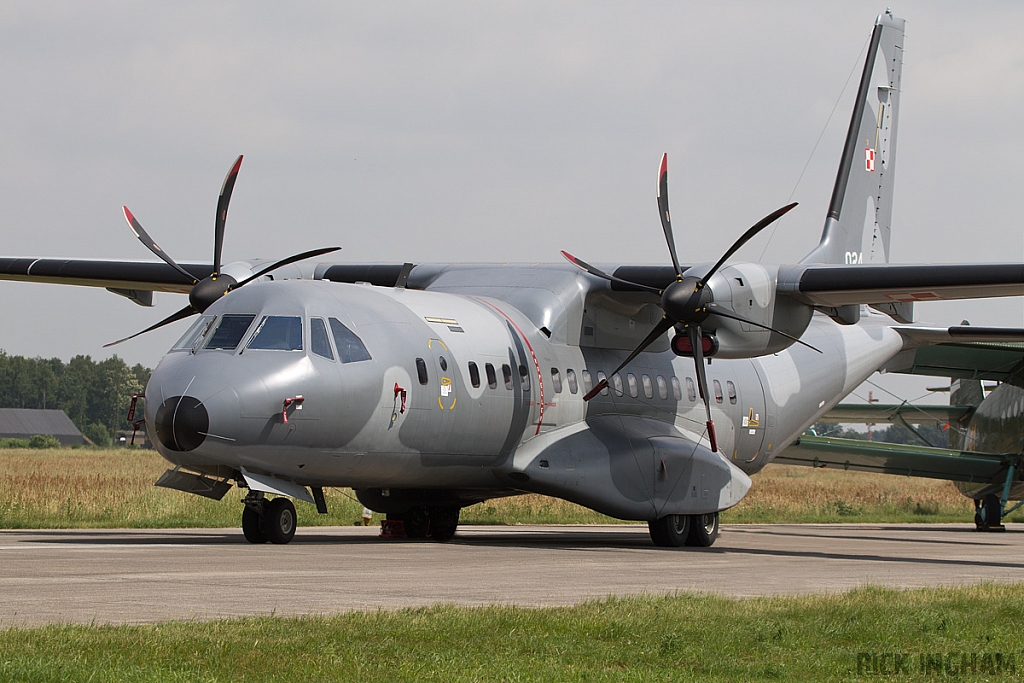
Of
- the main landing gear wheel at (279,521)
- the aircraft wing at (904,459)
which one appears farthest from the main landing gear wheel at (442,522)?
the aircraft wing at (904,459)

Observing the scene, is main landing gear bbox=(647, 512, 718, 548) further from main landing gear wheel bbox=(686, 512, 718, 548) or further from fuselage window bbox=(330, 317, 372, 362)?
fuselage window bbox=(330, 317, 372, 362)

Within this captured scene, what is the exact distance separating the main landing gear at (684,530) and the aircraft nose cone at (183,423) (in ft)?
25.4

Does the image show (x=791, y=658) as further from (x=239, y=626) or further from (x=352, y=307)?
(x=352, y=307)

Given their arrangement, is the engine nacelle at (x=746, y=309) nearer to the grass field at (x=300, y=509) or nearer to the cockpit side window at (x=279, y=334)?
the cockpit side window at (x=279, y=334)

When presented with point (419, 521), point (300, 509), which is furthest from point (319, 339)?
point (300, 509)

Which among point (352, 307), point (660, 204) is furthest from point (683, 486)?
point (352, 307)

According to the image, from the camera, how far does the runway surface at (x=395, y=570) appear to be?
9.70 m

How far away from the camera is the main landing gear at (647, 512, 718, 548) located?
19812mm

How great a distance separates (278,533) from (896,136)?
55.1ft

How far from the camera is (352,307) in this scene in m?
16.6

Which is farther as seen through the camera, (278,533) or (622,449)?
(622,449)

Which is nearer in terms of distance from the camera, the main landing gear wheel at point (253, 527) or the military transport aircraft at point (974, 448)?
the main landing gear wheel at point (253, 527)

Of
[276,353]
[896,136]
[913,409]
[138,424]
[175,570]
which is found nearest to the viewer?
[175,570]

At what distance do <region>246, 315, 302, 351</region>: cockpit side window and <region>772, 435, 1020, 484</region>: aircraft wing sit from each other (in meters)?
14.8
